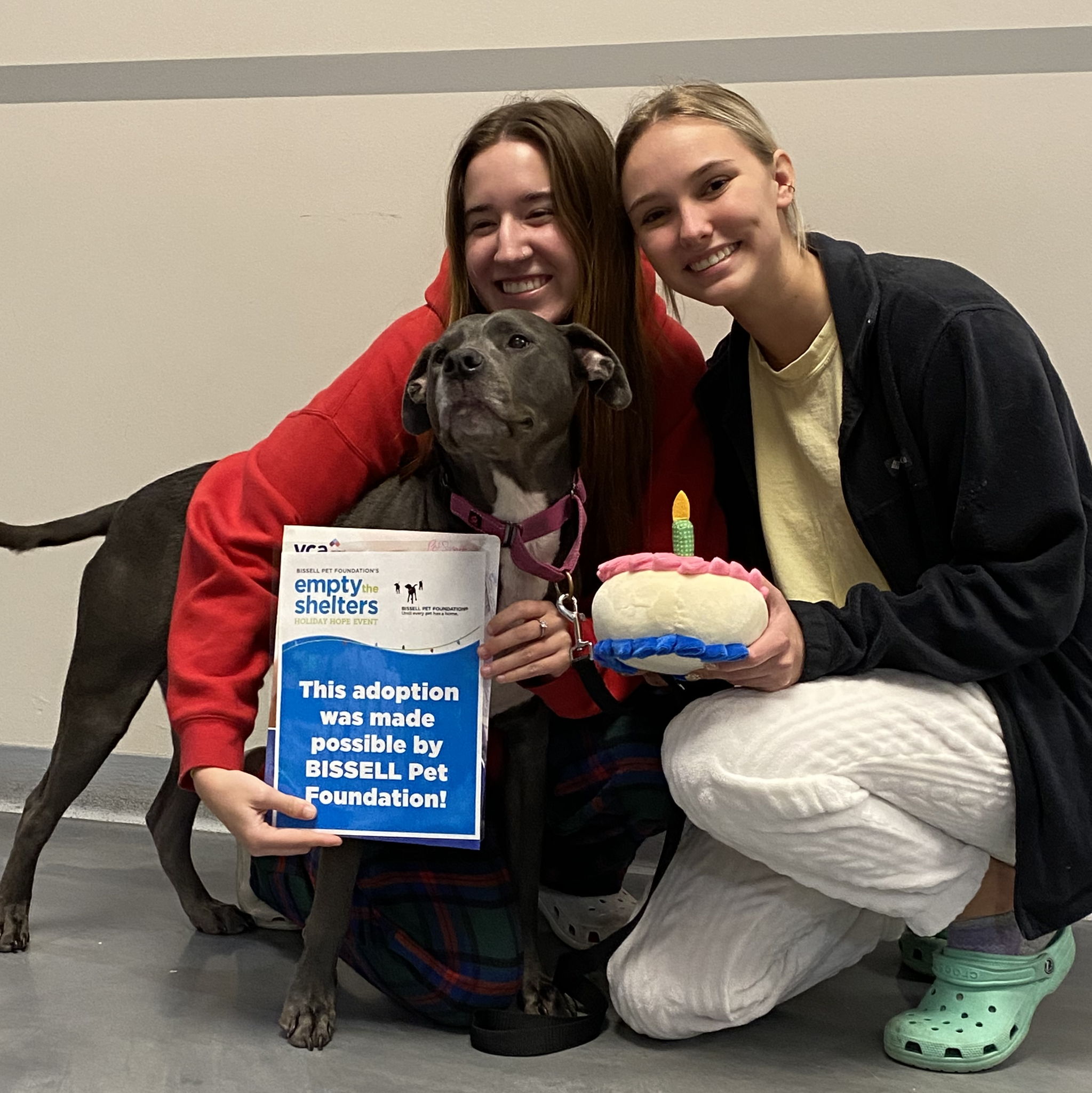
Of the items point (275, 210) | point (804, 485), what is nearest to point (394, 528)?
point (804, 485)

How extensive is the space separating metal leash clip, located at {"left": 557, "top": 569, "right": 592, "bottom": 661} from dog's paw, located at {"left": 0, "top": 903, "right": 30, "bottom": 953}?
108 cm

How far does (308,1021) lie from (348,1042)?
62 millimetres

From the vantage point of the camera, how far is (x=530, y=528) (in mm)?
1683

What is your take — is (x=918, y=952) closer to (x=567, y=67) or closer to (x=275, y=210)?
(x=567, y=67)

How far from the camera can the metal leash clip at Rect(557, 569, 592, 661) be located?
63.8 inches

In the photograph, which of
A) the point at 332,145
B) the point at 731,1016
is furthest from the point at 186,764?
the point at 332,145

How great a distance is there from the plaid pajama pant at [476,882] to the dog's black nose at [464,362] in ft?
1.86

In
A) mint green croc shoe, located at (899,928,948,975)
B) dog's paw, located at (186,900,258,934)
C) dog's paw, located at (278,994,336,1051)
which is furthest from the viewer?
dog's paw, located at (186,900,258,934)

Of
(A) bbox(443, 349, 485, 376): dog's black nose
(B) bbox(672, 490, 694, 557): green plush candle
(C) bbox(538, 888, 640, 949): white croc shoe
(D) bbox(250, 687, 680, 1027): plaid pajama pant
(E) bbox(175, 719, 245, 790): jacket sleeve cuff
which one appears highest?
(A) bbox(443, 349, 485, 376): dog's black nose

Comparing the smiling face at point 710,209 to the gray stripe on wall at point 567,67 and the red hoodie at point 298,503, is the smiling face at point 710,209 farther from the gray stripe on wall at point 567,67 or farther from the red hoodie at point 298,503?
the gray stripe on wall at point 567,67

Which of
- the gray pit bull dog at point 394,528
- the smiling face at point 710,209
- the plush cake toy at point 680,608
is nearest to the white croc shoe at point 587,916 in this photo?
the gray pit bull dog at point 394,528

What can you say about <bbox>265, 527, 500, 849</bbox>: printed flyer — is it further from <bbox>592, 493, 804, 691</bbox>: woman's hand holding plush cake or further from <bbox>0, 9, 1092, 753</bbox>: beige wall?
<bbox>0, 9, 1092, 753</bbox>: beige wall


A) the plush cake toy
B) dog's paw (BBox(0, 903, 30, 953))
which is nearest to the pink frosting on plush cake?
the plush cake toy

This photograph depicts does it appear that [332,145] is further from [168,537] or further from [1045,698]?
[1045,698]
